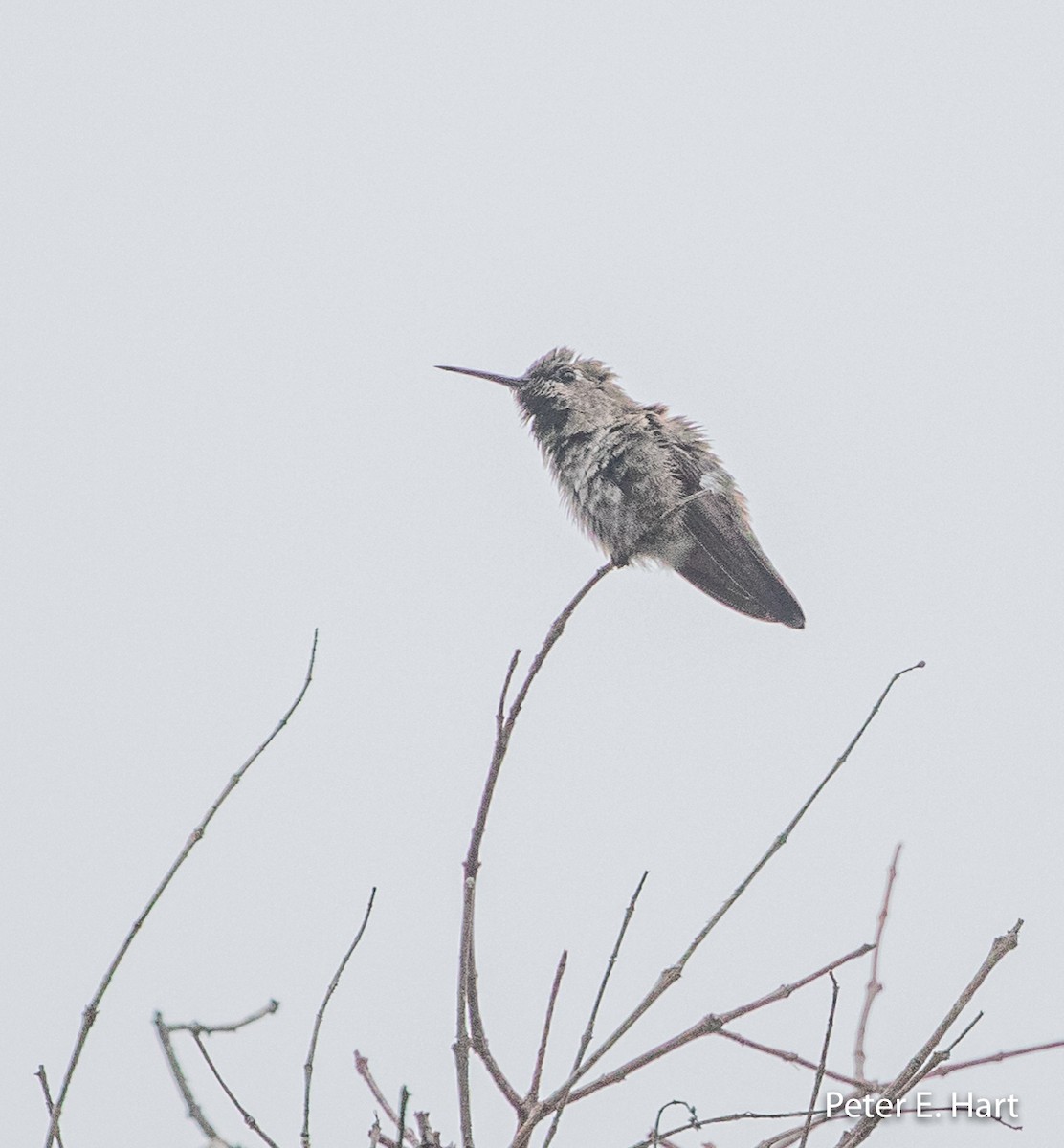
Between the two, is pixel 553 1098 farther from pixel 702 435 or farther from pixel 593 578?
pixel 702 435

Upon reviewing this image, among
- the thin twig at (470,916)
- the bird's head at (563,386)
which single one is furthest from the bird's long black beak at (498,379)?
the thin twig at (470,916)

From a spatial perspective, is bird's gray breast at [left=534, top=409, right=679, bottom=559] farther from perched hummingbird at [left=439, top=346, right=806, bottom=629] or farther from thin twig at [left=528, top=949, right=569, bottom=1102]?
thin twig at [left=528, top=949, right=569, bottom=1102]

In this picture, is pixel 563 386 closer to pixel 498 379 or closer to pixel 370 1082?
pixel 498 379

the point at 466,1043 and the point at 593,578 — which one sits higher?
the point at 593,578

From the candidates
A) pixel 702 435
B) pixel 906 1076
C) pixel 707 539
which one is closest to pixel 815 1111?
pixel 906 1076

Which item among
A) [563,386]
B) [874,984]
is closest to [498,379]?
[563,386]

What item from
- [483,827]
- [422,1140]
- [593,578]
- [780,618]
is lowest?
[422,1140]
